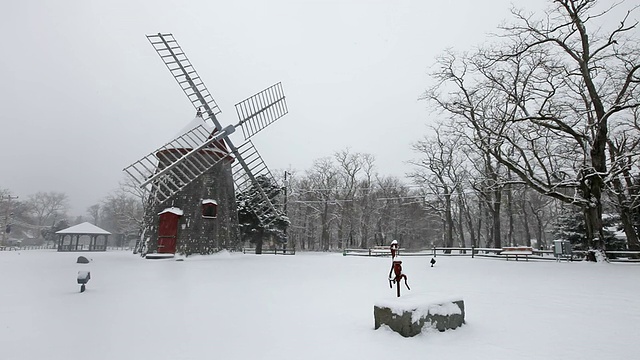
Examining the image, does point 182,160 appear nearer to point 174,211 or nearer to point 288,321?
point 174,211

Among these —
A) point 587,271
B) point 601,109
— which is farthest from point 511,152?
point 587,271

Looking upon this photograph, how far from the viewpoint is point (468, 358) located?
4477 mm

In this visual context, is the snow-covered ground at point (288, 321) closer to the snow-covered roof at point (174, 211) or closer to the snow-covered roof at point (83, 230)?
the snow-covered roof at point (174, 211)

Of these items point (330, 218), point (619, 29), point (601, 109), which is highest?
point (619, 29)

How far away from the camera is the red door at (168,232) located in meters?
19.0

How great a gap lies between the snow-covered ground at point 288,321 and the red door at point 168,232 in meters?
8.00

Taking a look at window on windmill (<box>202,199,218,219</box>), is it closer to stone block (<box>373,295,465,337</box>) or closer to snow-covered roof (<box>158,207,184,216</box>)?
snow-covered roof (<box>158,207,184,216</box>)

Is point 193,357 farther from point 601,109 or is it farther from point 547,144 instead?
point 547,144

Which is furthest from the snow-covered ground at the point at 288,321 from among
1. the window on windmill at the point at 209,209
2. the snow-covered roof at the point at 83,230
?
the snow-covered roof at the point at 83,230

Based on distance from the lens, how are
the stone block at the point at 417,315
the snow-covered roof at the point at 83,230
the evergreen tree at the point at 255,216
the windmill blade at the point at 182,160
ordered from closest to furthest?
1. the stone block at the point at 417,315
2. the windmill blade at the point at 182,160
3. the evergreen tree at the point at 255,216
4. the snow-covered roof at the point at 83,230

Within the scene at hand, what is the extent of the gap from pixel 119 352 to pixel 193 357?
3.62 feet

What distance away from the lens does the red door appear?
749 inches

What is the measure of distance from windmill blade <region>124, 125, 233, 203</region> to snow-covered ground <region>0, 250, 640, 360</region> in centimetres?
836

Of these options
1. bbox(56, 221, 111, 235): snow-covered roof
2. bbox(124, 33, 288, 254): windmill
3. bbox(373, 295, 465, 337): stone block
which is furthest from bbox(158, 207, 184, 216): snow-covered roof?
bbox(56, 221, 111, 235): snow-covered roof
